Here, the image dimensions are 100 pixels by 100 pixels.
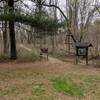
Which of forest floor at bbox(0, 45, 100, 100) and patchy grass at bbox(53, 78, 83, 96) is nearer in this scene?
forest floor at bbox(0, 45, 100, 100)

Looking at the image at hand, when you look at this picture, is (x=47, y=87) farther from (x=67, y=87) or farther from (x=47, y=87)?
(x=67, y=87)

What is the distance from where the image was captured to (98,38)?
2192 cm

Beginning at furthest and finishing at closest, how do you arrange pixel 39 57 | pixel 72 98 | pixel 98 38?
pixel 98 38, pixel 39 57, pixel 72 98

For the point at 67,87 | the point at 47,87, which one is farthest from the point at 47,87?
the point at 67,87

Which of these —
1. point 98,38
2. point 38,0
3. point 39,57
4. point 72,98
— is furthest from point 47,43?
point 72,98

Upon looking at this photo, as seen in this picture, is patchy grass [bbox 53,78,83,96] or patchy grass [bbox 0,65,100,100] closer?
patchy grass [bbox 0,65,100,100]

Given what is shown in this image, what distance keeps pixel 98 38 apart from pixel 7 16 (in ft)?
41.2

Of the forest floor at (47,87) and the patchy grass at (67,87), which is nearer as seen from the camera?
the forest floor at (47,87)

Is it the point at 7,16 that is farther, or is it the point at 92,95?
the point at 7,16

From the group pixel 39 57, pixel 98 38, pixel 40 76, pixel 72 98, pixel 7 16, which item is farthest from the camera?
pixel 98 38

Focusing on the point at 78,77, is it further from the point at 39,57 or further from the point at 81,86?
the point at 39,57

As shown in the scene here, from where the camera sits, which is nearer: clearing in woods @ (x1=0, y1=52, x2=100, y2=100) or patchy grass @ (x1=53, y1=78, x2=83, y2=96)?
clearing in woods @ (x1=0, y1=52, x2=100, y2=100)

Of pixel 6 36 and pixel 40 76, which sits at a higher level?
pixel 6 36

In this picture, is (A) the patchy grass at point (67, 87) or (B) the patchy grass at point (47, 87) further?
(A) the patchy grass at point (67, 87)
